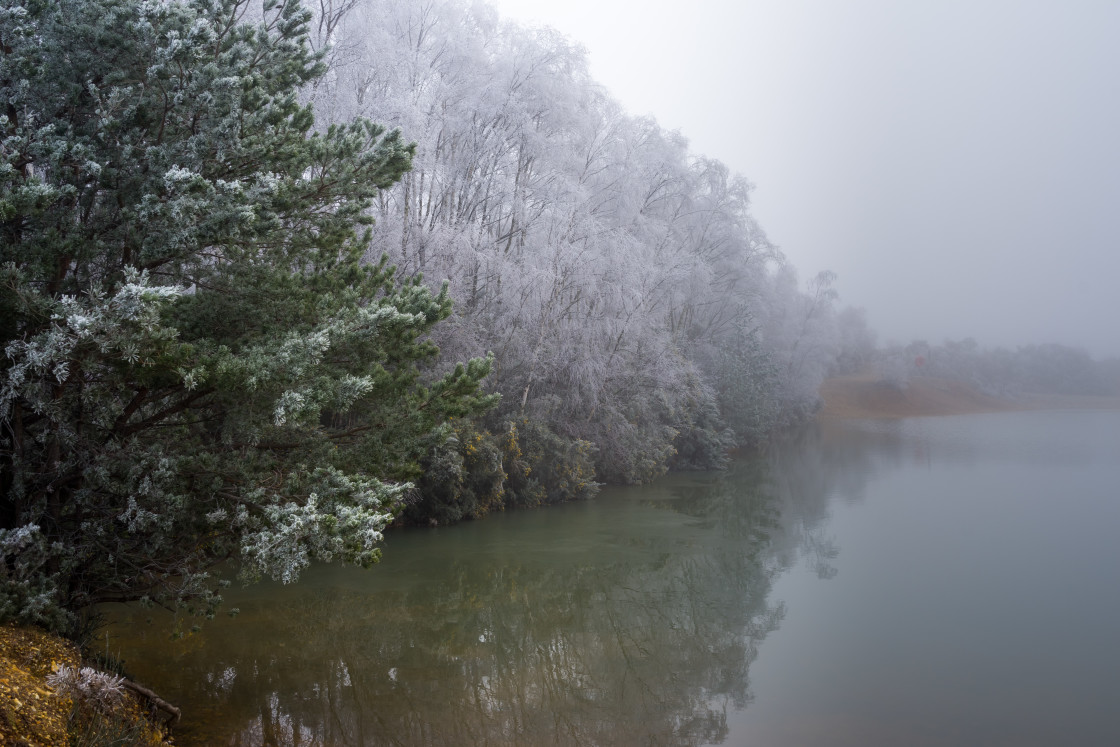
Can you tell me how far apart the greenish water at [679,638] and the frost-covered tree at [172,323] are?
6.13 ft

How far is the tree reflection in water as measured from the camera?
5945 millimetres

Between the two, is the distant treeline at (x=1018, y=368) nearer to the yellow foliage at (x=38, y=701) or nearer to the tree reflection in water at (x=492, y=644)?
the tree reflection in water at (x=492, y=644)

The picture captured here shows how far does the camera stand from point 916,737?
597cm

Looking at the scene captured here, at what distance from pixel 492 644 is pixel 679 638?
2027mm

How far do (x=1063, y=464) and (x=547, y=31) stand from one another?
19523 millimetres

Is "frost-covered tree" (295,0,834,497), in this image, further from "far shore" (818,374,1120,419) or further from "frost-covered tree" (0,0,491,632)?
"far shore" (818,374,1120,419)

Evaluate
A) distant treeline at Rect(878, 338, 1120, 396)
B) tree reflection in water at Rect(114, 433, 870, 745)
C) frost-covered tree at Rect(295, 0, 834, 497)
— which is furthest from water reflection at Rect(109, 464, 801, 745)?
distant treeline at Rect(878, 338, 1120, 396)

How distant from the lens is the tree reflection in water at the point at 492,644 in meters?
5.95

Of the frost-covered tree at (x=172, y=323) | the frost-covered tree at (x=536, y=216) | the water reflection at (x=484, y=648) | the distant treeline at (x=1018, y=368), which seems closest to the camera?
the frost-covered tree at (x=172, y=323)

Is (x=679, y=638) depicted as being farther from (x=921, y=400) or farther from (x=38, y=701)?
(x=921, y=400)

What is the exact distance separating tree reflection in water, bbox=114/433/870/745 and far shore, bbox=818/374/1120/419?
112 feet

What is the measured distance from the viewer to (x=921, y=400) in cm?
4619

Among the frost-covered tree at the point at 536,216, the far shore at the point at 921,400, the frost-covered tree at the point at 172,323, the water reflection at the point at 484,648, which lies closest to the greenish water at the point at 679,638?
the water reflection at the point at 484,648

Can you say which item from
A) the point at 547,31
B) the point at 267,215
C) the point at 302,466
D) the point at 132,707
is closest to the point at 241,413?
the point at 302,466
